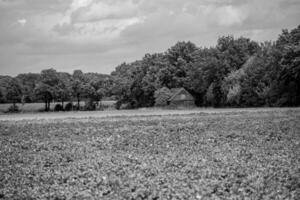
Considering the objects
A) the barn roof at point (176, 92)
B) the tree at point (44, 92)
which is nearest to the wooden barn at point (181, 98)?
the barn roof at point (176, 92)

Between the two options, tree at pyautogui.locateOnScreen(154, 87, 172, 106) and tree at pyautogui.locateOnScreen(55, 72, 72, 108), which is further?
tree at pyautogui.locateOnScreen(55, 72, 72, 108)

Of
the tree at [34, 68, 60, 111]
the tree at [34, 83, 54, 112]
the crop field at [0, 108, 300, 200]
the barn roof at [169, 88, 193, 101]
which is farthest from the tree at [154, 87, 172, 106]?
the crop field at [0, 108, 300, 200]

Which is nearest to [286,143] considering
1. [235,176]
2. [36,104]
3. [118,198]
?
[235,176]

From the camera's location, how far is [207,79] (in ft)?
325

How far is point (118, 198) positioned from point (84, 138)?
52.4ft

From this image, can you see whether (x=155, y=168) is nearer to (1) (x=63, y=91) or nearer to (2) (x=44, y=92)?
(2) (x=44, y=92)

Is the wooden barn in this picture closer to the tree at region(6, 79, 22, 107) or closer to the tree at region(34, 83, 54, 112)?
the tree at region(34, 83, 54, 112)

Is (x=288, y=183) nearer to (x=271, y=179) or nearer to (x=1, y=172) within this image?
(x=271, y=179)

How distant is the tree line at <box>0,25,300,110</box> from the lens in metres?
75.0

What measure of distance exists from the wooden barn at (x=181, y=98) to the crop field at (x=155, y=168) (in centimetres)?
7922

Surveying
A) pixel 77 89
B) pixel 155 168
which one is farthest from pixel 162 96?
pixel 155 168

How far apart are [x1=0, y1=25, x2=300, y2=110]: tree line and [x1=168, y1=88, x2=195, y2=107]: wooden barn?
9.39 feet

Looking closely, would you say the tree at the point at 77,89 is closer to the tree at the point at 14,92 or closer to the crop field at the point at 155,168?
the tree at the point at 14,92

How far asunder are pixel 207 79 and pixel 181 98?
30.6ft
